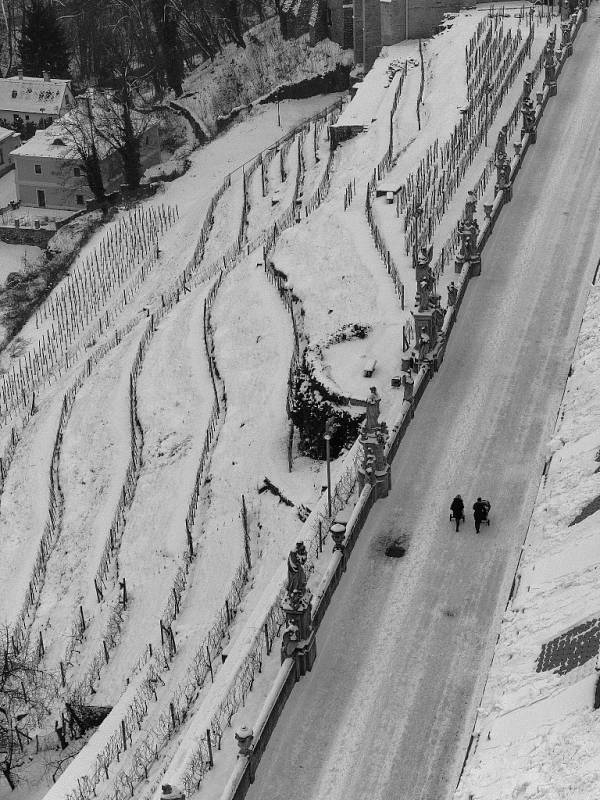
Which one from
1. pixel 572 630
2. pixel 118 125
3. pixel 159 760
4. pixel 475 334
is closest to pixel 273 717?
pixel 159 760

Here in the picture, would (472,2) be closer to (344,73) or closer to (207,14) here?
(344,73)

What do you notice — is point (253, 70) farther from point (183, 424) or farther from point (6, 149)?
point (183, 424)

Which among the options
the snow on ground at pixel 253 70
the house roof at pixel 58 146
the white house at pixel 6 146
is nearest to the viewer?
the house roof at pixel 58 146

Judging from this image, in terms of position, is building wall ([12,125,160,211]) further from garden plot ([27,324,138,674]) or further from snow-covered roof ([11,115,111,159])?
garden plot ([27,324,138,674])

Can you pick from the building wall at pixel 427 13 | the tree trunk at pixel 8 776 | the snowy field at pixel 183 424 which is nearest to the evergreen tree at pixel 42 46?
the building wall at pixel 427 13

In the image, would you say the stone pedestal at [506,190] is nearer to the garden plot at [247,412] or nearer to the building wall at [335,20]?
the garden plot at [247,412]

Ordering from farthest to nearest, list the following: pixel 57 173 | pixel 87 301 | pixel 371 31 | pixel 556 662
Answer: pixel 371 31
pixel 57 173
pixel 87 301
pixel 556 662

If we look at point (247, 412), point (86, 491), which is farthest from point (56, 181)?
point (247, 412)

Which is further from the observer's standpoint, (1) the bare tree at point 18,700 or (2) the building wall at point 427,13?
(2) the building wall at point 427,13
